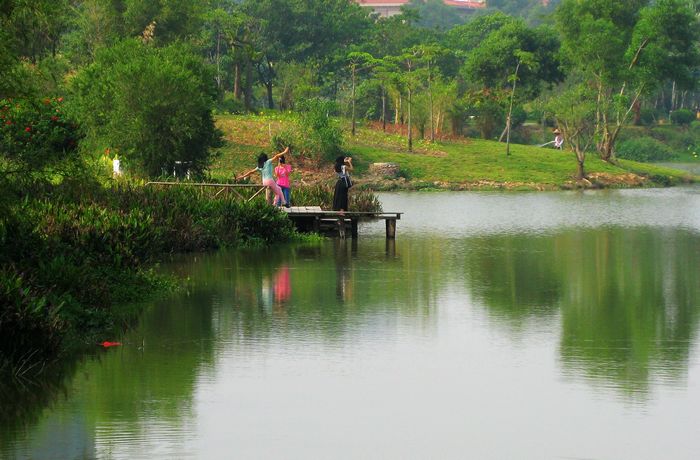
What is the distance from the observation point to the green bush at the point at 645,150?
95681mm

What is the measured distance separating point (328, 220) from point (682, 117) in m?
78.1

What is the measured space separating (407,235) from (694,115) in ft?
262

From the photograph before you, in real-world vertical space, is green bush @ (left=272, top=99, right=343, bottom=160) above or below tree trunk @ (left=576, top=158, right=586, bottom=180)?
above

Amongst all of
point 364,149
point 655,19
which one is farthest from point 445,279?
point 655,19

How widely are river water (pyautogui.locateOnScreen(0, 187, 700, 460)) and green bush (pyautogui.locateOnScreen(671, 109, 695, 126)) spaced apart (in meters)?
80.2

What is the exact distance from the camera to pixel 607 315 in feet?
72.4

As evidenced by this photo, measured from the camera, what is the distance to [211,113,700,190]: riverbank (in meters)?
62.7

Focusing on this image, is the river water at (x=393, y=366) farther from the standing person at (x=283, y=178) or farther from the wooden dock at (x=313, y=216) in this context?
the standing person at (x=283, y=178)

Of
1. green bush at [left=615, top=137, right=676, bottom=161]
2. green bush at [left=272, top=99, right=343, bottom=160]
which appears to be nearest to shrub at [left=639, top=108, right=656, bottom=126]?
green bush at [left=615, top=137, right=676, bottom=161]

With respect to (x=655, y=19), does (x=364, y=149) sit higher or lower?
lower

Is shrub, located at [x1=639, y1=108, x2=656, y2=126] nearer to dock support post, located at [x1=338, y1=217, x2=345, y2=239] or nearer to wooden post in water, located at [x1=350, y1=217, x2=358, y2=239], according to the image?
wooden post in water, located at [x1=350, y1=217, x2=358, y2=239]

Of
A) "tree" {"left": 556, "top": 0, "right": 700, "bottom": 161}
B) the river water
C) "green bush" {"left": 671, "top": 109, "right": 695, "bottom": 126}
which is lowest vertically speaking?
the river water

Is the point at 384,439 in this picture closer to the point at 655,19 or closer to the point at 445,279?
the point at 445,279

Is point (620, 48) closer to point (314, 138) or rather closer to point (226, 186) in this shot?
point (314, 138)
